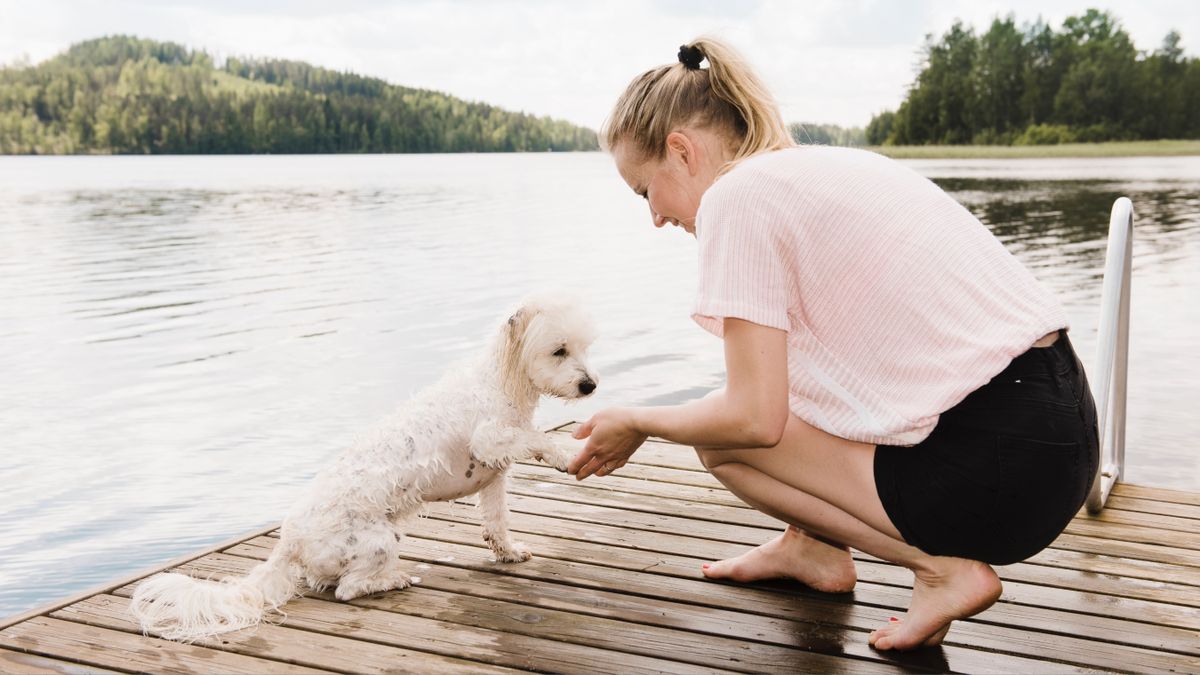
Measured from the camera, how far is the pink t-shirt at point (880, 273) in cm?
225

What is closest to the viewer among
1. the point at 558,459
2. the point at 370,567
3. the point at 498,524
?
the point at 370,567

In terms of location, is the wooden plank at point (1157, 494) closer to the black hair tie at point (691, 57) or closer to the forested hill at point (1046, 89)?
the black hair tie at point (691, 57)

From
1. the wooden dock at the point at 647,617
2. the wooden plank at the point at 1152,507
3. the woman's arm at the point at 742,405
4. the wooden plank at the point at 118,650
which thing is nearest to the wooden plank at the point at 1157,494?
the wooden plank at the point at 1152,507

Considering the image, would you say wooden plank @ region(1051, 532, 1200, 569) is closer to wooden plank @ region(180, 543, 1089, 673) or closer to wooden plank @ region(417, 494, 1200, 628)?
wooden plank @ region(417, 494, 1200, 628)

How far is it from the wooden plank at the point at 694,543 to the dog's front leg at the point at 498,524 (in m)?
0.31

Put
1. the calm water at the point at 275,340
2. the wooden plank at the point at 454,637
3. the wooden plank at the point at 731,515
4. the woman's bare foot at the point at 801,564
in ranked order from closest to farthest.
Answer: the wooden plank at the point at 454,637, the woman's bare foot at the point at 801,564, the wooden plank at the point at 731,515, the calm water at the point at 275,340

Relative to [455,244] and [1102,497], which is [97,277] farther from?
[1102,497]

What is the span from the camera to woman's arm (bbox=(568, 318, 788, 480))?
2.27 metres

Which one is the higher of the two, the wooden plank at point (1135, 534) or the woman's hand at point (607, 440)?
Result: the woman's hand at point (607, 440)

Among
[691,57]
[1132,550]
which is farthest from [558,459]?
Result: [1132,550]

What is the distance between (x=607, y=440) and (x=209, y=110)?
341ft

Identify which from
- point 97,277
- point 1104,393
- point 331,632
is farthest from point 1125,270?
point 97,277

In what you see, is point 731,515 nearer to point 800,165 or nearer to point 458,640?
point 458,640

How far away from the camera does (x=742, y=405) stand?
2312 mm
